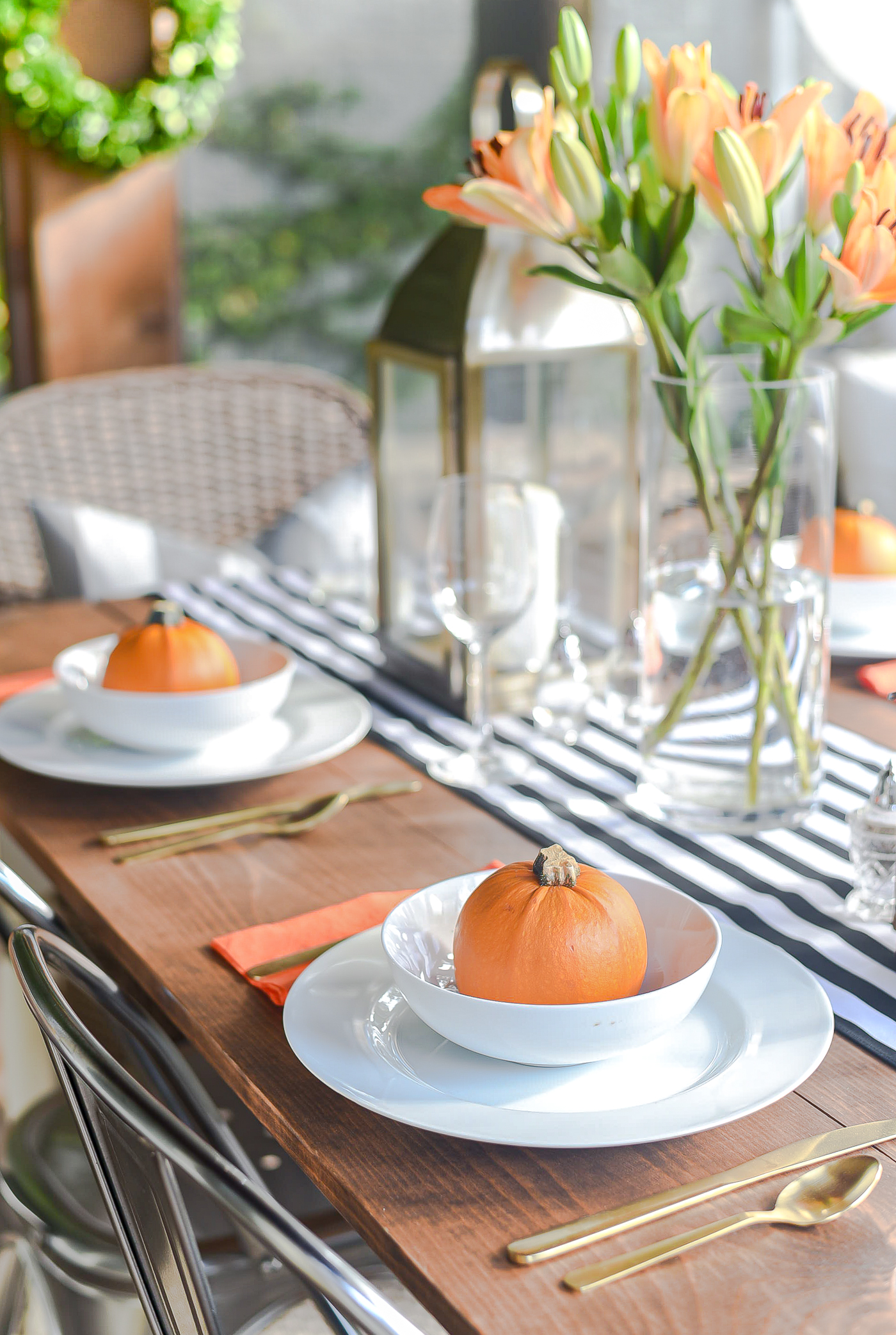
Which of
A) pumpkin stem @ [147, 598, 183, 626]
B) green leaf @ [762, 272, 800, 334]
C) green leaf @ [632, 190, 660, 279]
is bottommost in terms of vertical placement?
pumpkin stem @ [147, 598, 183, 626]

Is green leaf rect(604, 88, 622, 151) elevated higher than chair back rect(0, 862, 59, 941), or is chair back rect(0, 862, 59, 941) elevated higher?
green leaf rect(604, 88, 622, 151)

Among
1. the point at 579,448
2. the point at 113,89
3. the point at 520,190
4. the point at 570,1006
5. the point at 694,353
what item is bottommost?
the point at 570,1006

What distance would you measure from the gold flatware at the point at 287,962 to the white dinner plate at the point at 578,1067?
0.04 metres

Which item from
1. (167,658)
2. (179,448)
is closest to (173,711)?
(167,658)

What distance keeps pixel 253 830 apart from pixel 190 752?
5.5 inches

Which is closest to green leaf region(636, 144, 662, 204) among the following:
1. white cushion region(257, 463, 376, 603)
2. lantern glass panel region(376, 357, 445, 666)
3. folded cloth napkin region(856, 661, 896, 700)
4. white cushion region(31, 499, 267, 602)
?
lantern glass panel region(376, 357, 445, 666)

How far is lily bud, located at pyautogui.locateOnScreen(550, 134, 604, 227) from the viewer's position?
788mm

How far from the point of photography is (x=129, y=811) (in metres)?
0.96

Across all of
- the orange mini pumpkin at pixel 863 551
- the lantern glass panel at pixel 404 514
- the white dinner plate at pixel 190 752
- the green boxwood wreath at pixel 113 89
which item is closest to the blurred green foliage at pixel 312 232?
the green boxwood wreath at pixel 113 89

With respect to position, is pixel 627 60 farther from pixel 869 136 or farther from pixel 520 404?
pixel 520 404

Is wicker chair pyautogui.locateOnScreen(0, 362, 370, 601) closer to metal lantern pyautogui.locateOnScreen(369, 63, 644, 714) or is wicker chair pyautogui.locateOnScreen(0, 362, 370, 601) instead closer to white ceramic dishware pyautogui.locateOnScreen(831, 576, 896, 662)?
metal lantern pyautogui.locateOnScreen(369, 63, 644, 714)

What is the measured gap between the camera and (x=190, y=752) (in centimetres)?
102

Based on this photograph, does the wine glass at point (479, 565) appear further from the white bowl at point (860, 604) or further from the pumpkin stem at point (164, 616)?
the white bowl at point (860, 604)

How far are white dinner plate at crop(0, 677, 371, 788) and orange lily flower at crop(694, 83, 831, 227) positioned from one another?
1.56ft
